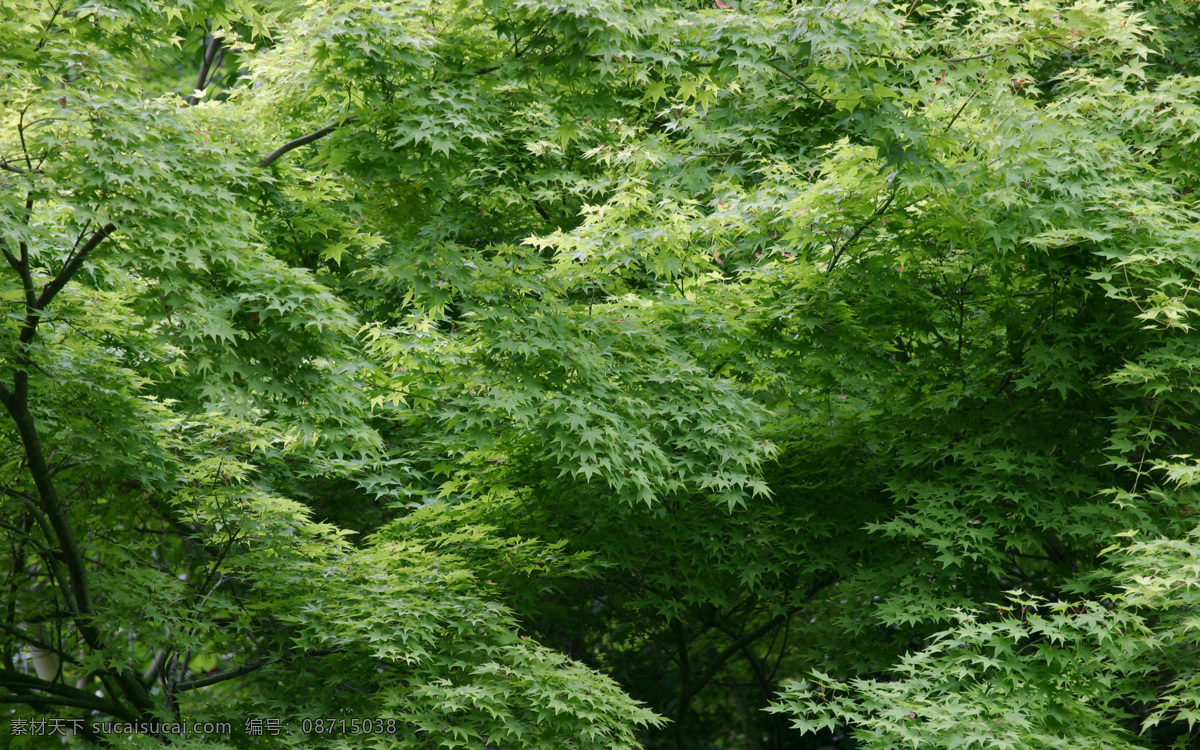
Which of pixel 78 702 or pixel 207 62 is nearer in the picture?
pixel 78 702

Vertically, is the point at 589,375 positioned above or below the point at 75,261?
below

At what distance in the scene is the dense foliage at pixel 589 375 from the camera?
15.6 feet

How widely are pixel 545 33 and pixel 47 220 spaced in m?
2.70

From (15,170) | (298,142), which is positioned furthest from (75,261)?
(298,142)

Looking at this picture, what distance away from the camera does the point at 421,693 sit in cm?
490

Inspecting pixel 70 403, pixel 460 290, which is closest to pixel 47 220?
pixel 70 403

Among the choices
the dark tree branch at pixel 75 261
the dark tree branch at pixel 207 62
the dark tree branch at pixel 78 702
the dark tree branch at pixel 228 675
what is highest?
the dark tree branch at pixel 207 62

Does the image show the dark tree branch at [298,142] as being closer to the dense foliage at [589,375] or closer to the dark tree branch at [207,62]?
the dense foliage at [589,375]

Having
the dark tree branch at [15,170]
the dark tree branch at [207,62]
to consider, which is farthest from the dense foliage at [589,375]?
the dark tree branch at [207,62]

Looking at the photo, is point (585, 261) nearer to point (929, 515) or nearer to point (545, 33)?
point (545, 33)

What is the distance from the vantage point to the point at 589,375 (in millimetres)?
5625

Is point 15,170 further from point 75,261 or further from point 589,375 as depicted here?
point 589,375

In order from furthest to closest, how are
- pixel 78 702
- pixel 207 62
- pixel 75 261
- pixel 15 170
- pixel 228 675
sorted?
pixel 207 62
pixel 228 675
pixel 78 702
pixel 75 261
pixel 15 170

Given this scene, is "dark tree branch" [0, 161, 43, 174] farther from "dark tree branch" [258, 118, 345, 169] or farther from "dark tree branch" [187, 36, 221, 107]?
"dark tree branch" [187, 36, 221, 107]
